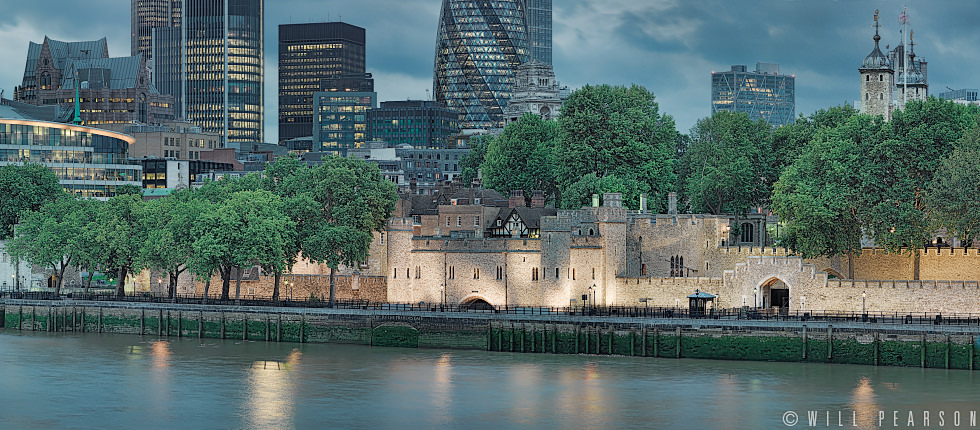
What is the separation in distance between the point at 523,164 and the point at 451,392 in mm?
61981

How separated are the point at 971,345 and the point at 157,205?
191 feet

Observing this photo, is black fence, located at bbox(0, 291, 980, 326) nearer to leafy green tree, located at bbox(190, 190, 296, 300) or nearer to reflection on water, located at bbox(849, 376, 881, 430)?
leafy green tree, located at bbox(190, 190, 296, 300)

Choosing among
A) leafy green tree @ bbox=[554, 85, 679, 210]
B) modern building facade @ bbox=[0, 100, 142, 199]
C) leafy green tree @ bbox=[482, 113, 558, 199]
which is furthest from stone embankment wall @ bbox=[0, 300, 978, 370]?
modern building facade @ bbox=[0, 100, 142, 199]

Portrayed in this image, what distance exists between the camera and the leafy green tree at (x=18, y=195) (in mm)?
124188

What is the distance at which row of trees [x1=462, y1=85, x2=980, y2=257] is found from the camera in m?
85.8

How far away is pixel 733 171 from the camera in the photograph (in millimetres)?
107812

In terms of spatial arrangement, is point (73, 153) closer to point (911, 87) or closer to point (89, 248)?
point (89, 248)

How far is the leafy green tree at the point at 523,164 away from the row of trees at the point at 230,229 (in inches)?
997

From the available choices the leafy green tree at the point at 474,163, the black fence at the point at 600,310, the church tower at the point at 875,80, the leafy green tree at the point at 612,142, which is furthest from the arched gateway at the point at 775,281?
the leafy green tree at the point at 474,163

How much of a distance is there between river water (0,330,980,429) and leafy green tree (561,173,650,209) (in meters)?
26.1

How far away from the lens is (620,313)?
3337 inches

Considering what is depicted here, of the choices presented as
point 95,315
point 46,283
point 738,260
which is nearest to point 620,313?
point 738,260

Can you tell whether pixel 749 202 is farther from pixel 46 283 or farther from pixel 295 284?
pixel 46 283

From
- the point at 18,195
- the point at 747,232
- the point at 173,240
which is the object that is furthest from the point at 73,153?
the point at 747,232
